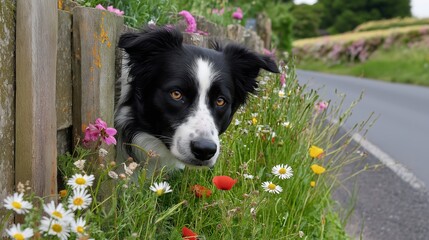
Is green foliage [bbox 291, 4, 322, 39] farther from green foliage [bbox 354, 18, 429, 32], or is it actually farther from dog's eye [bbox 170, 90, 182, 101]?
dog's eye [bbox 170, 90, 182, 101]

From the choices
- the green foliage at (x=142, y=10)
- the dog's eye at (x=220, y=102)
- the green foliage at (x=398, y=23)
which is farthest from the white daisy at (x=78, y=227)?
the green foliage at (x=398, y=23)

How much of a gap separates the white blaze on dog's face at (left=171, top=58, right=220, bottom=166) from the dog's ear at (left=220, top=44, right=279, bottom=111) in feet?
1.53

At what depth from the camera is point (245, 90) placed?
372 centimetres

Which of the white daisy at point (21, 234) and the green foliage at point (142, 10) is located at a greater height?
the green foliage at point (142, 10)

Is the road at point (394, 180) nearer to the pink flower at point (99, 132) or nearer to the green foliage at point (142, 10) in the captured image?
the green foliage at point (142, 10)

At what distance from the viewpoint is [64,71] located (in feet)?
8.00

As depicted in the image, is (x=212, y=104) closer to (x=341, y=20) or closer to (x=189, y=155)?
(x=189, y=155)

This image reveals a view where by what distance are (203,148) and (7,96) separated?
41.9 inches

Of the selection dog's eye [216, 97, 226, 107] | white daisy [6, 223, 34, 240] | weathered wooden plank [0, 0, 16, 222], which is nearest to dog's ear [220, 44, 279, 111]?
dog's eye [216, 97, 226, 107]

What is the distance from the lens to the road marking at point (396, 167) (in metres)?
5.90

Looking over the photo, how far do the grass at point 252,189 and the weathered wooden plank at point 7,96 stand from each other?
0.74 ft

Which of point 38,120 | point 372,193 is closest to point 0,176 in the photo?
point 38,120

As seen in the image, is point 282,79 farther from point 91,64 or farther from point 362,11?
point 362,11

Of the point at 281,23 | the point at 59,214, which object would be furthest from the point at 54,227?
the point at 281,23
